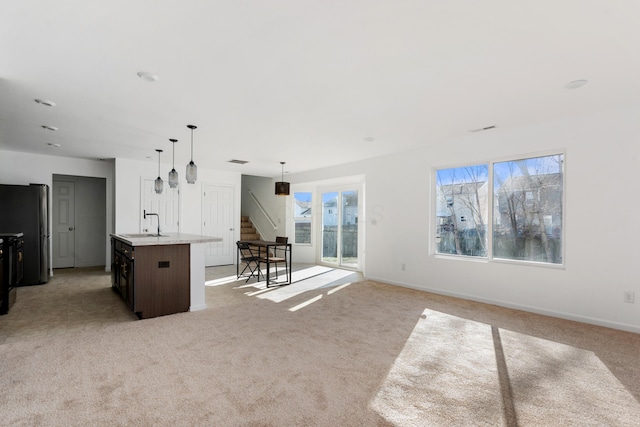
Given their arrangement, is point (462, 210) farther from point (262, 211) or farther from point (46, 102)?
point (262, 211)

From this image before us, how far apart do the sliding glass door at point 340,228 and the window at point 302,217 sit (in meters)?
0.45

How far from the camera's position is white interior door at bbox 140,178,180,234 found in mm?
6863

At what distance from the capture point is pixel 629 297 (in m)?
3.51

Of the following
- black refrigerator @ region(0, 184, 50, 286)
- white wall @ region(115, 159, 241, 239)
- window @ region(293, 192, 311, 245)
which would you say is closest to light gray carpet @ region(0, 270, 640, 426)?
black refrigerator @ region(0, 184, 50, 286)

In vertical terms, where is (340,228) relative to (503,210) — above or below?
below

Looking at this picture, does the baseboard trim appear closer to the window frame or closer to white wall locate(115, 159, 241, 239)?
the window frame

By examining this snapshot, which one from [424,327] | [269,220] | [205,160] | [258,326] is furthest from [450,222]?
[269,220]

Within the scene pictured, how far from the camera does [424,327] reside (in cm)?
354

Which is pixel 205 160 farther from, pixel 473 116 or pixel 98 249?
pixel 473 116

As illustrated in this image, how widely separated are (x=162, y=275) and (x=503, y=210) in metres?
4.63

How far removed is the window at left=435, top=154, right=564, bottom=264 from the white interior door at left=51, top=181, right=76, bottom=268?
7.96 m

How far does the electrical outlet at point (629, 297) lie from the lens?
3.48 meters

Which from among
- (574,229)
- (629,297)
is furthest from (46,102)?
(629,297)

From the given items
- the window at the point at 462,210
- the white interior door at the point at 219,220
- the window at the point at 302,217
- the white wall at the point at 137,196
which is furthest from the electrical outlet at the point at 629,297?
the white wall at the point at 137,196
